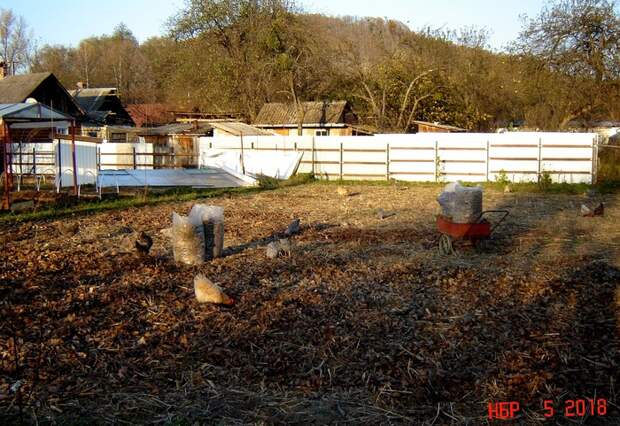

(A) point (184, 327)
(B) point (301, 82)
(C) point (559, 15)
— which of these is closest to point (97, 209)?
(A) point (184, 327)

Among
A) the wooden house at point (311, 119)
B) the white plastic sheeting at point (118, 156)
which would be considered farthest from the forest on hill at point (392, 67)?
the white plastic sheeting at point (118, 156)

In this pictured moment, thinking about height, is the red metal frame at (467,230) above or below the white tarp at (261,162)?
below

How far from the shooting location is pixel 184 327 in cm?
523

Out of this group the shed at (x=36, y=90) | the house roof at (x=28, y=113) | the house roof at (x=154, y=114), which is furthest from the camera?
the house roof at (x=154, y=114)

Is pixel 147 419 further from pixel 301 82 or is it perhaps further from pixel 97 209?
pixel 301 82

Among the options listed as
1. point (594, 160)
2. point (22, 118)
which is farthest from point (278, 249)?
point (594, 160)

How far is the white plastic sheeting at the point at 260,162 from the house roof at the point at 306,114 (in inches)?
501

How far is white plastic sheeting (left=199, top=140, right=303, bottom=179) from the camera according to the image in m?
22.4

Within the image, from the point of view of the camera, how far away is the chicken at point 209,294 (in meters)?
5.84

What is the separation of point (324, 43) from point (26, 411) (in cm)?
3631

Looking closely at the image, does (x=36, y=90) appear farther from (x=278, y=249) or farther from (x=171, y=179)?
(x=278, y=249)

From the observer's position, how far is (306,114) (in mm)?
37000

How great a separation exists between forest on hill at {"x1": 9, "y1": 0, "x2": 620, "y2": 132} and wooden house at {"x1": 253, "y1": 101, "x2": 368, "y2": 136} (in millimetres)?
1269

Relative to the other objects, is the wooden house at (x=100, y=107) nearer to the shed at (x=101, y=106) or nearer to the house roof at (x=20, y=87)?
the shed at (x=101, y=106)
